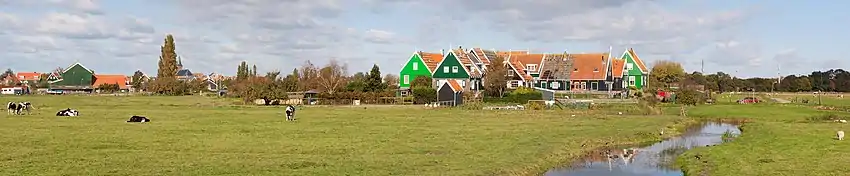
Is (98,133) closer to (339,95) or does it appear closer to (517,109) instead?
(517,109)

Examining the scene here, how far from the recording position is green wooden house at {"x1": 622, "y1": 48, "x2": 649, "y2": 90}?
9956cm

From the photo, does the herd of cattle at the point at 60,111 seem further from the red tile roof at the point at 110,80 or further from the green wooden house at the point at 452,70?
the red tile roof at the point at 110,80

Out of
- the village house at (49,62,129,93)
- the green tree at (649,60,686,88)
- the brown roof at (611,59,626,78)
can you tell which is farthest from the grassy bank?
the village house at (49,62,129,93)

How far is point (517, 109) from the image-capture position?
191ft

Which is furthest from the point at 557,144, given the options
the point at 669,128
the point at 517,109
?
the point at 517,109

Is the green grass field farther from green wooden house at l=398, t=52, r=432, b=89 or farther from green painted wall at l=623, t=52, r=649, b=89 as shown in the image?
green painted wall at l=623, t=52, r=649, b=89

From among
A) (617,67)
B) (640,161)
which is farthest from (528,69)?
(640,161)

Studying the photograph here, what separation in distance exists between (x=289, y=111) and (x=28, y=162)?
21.5 meters

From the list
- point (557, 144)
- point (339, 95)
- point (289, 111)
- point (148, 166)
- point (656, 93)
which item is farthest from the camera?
point (656, 93)

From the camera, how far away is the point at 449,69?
83500mm

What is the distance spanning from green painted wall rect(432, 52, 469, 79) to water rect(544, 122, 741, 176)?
161 feet

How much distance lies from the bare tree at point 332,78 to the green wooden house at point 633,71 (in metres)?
35.3

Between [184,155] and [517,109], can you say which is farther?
[517,109]

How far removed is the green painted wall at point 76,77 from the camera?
146m
